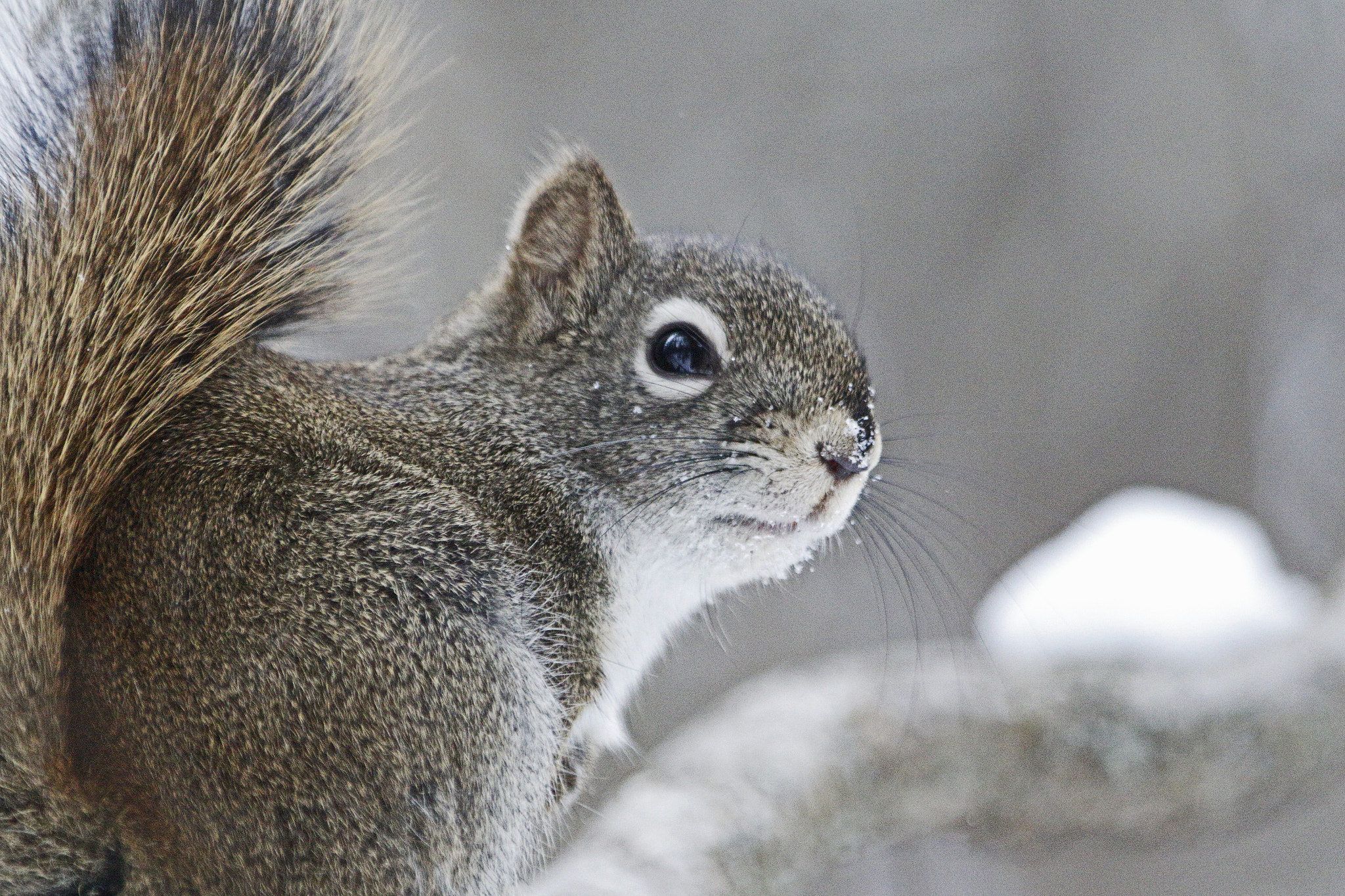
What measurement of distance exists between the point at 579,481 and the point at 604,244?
10.5 inches

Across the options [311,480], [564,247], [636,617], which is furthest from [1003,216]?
[311,480]

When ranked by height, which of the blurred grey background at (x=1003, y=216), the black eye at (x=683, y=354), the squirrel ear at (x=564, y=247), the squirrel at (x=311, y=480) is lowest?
the squirrel at (x=311, y=480)

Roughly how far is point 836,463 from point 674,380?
19 cm

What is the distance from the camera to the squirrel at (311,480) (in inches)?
34.4

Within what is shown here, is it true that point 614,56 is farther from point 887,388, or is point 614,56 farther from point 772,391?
point 772,391

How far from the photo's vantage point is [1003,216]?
263 centimetres

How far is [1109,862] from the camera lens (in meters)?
2.51

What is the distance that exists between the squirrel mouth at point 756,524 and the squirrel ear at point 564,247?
270 millimetres

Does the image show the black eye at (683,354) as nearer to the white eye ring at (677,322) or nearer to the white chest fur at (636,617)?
the white eye ring at (677,322)

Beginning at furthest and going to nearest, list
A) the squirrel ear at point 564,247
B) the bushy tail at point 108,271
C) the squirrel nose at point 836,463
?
the squirrel ear at point 564,247 → the squirrel nose at point 836,463 → the bushy tail at point 108,271

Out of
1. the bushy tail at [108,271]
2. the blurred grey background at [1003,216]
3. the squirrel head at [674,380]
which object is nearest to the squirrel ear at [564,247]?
the squirrel head at [674,380]

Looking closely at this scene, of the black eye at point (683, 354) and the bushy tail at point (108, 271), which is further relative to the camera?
the black eye at point (683, 354)

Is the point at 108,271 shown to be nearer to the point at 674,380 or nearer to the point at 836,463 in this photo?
the point at 674,380

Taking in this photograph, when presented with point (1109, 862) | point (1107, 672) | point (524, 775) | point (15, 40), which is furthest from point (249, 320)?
point (1109, 862)
